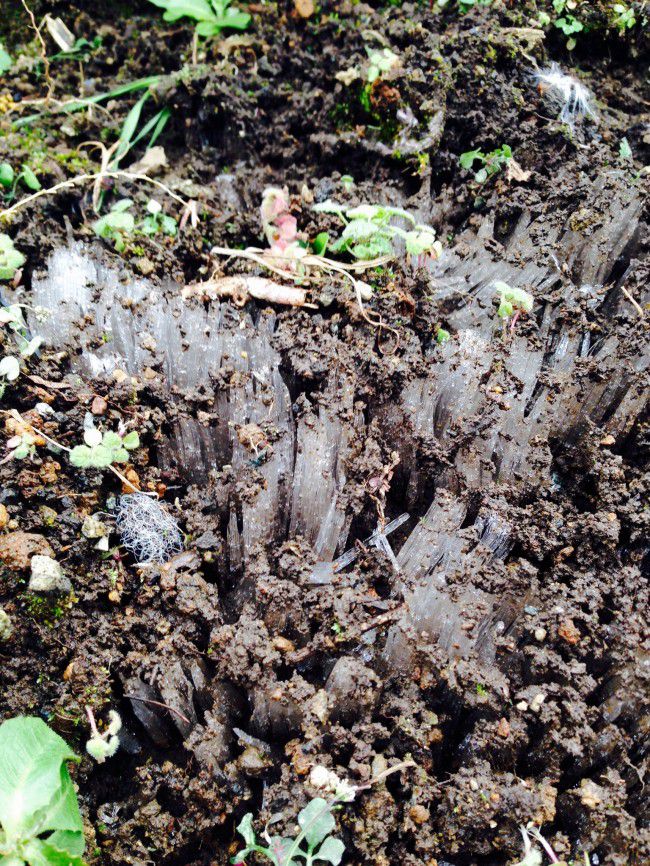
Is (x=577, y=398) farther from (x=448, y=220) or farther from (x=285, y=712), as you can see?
(x=285, y=712)

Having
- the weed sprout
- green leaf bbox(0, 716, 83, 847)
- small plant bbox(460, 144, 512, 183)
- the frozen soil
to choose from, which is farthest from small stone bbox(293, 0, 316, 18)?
green leaf bbox(0, 716, 83, 847)

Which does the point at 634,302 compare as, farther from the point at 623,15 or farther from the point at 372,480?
the point at 623,15

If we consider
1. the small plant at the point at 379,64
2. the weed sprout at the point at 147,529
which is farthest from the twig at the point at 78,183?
the weed sprout at the point at 147,529

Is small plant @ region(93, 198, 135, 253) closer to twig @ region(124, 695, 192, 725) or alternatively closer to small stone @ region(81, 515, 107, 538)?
small stone @ region(81, 515, 107, 538)

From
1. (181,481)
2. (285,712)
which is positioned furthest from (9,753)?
(181,481)

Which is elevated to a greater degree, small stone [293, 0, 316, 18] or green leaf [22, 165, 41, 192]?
small stone [293, 0, 316, 18]
